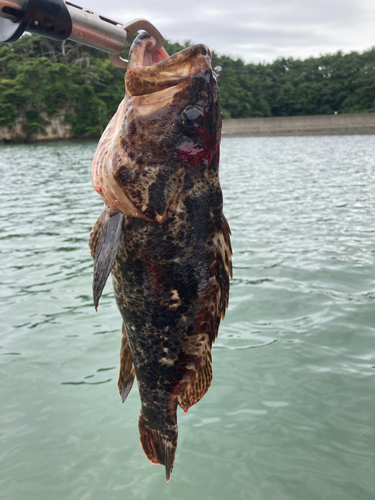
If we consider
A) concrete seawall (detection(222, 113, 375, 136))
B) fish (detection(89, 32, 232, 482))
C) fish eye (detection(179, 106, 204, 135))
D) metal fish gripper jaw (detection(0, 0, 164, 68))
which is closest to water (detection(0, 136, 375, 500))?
fish (detection(89, 32, 232, 482))

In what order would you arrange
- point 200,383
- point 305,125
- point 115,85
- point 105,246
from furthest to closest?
point 115,85
point 305,125
point 200,383
point 105,246

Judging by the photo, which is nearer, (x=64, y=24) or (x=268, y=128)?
(x=64, y=24)

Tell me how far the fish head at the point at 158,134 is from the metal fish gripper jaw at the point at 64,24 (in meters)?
0.15

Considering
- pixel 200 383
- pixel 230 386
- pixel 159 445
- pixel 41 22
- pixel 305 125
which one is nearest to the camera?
pixel 41 22

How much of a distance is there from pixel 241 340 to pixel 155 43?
487 cm

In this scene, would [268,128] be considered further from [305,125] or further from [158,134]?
[158,134]

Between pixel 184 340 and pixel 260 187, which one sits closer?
pixel 184 340

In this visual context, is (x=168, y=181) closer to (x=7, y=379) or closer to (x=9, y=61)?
(x=7, y=379)

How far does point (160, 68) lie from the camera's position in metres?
2.04

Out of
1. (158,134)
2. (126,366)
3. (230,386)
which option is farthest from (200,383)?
(230,386)

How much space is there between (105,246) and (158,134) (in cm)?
60

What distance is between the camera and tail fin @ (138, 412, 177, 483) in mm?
2585

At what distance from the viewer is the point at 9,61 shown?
70562 mm

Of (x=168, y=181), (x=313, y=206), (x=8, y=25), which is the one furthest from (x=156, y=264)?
(x=313, y=206)
